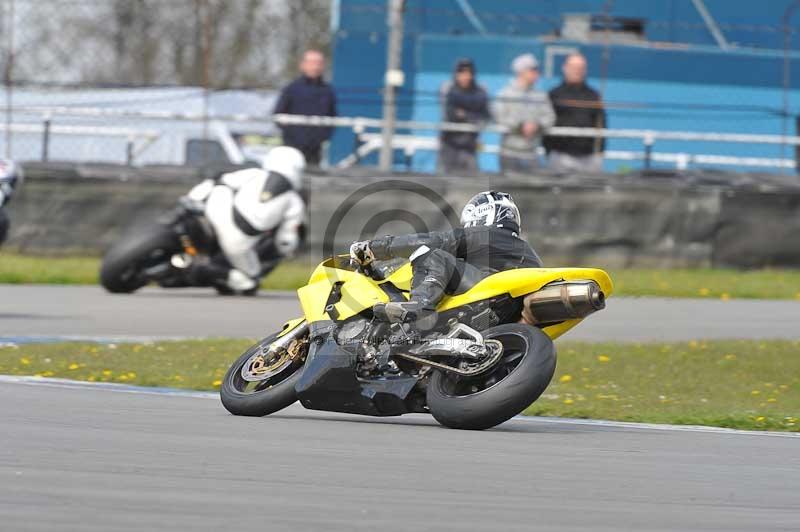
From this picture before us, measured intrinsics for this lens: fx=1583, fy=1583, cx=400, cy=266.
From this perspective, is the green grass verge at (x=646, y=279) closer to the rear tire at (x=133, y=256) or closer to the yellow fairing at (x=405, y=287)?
the rear tire at (x=133, y=256)

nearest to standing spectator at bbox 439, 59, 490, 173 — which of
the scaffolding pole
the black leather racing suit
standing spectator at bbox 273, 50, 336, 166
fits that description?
the scaffolding pole

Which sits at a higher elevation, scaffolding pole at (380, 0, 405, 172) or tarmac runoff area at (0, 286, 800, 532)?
scaffolding pole at (380, 0, 405, 172)

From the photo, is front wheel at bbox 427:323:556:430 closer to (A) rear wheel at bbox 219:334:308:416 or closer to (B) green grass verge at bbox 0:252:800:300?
(A) rear wheel at bbox 219:334:308:416

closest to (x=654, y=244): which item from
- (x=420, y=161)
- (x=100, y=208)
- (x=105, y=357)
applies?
(x=420, y=161)

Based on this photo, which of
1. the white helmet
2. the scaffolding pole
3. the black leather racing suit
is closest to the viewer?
the black leather racing suit

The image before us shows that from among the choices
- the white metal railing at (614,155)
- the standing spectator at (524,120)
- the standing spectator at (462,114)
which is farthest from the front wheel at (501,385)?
the standing spectator at (462,114)

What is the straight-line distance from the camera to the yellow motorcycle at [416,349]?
21.3 feet

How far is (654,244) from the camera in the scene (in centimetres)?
1594

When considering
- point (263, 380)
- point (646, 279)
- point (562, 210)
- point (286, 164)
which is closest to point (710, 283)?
point (646, 279)

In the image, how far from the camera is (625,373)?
9602mm

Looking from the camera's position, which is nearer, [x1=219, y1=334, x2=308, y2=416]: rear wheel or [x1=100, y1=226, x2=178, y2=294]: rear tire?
[x1=219, y1=334, x2=308, y2=416]: rear wheel

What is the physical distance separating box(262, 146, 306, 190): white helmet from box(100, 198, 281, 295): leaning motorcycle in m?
0.74

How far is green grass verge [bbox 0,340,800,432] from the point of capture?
26.2 feet

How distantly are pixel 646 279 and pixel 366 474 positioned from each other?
33.5 feet
